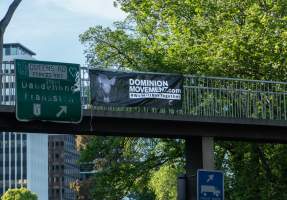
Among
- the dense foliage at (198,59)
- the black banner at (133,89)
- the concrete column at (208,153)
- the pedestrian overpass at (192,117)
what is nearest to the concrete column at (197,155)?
the concrete column at (208,153)

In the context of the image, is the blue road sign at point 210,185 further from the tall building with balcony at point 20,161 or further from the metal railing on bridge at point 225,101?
the tall building with balcony at point 20,161

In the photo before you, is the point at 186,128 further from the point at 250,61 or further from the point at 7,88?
the point at 250,61

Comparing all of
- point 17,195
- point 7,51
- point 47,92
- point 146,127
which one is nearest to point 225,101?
point 146,127

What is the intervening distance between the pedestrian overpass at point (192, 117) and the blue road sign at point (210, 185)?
7934mm

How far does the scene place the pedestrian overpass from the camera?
969 inches

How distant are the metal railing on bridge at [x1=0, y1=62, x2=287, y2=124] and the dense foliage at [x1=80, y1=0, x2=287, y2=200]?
2.82 metres

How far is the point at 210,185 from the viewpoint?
17344 mm

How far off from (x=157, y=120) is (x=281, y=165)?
10.3m

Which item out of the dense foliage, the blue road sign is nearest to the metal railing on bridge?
the dense foliage

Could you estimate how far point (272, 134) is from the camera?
27.7m

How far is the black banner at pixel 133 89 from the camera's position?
25250 millimetres

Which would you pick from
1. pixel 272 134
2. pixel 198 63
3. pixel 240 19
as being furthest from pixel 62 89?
pixel 240 19

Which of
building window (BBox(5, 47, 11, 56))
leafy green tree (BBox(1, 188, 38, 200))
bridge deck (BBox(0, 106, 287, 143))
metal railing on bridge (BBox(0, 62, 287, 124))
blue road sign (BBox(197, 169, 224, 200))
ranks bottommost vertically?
leafy green tree (BBox(1, 188, 38, 200))

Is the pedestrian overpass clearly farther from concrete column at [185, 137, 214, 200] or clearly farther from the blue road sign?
the blue road sign
